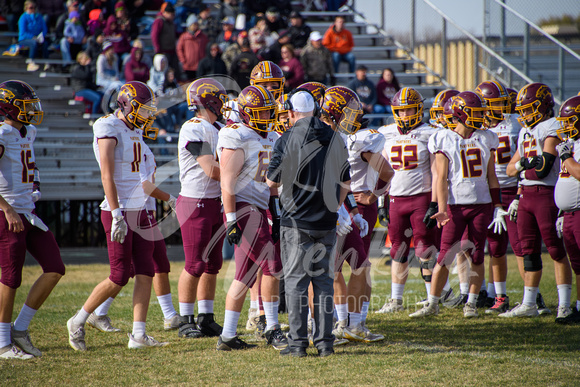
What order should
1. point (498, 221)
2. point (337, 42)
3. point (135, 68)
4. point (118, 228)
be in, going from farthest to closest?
point (337, 42), point (135, 68), point (498, 221), point (118, 228)

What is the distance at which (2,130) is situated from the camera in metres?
4.86

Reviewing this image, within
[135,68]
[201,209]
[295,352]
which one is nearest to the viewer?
[295,352]

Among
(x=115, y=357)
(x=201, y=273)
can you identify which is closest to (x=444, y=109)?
(x=201, y=273)

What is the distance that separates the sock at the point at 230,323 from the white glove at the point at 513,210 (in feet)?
10.4

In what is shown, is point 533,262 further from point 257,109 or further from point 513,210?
point 257,109

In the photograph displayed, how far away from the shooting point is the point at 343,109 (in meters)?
5.32

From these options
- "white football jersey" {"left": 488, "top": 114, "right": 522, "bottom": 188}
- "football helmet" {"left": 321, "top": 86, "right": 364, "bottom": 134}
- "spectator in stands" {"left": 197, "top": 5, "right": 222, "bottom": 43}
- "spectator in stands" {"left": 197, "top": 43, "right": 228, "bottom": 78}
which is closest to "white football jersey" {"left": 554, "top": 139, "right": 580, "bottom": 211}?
"white football jersey" {"left": 488, "top": 114, "right": 522, "bottom": 188}

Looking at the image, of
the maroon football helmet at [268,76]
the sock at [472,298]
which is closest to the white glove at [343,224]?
the maroon football helmet at [268,76]

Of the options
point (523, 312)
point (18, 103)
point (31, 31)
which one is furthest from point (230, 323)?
point (31, 31)

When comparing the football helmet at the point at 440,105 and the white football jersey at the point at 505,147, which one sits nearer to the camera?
the white football jersey at the point at 505,147

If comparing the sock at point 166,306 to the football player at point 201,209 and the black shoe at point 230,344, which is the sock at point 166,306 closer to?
the football player at point 201,209

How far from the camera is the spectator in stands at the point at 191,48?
13.5m

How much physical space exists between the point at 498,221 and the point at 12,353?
4.82m

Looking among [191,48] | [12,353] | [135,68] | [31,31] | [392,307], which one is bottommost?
[392,307]
